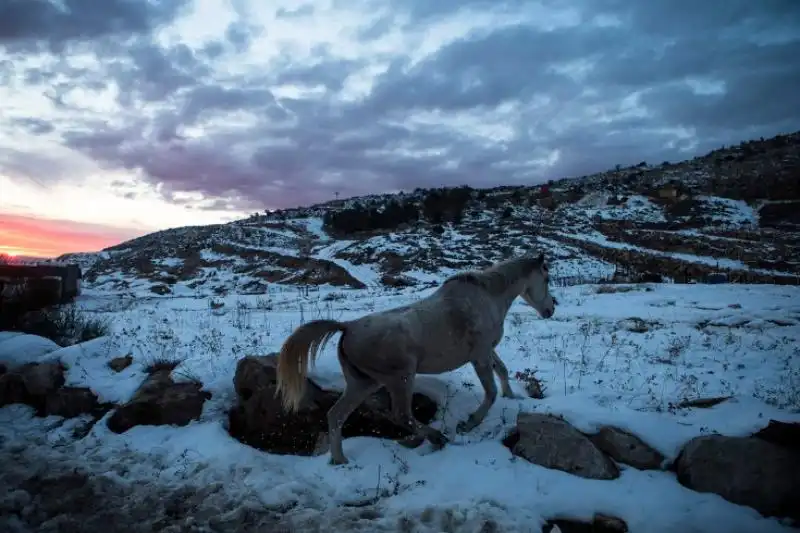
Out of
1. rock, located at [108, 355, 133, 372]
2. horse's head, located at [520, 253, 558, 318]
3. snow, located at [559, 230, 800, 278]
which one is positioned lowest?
snow, located at [559, 230, 800, 278]

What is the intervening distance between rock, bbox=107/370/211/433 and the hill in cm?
2297

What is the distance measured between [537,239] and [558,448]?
40.5 meters

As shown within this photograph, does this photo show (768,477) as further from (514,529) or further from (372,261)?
(372,261)

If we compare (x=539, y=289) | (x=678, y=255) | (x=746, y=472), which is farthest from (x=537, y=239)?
(x=746, y=472)

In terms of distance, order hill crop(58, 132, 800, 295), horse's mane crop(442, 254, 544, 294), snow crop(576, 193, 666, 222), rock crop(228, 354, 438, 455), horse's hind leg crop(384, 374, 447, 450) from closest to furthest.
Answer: horse's hind leg crop(384, 374, 447, 450) → rock crop(228, 354, 438, 455) → horse's mane crop(442, 254, 544, 294) → hill crop(58, 132, 800, 295) → snow crop(576, 193, 666, 222)

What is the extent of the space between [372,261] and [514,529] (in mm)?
38567

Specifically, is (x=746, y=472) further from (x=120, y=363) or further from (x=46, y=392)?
(x=46, y=392)

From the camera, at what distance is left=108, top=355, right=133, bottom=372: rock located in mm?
8656

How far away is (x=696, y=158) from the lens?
9694cm

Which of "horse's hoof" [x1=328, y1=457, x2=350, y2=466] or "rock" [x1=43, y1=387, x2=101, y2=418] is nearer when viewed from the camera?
"horse's hoof" [x1=328, y1=457, x2=350, y2=466]

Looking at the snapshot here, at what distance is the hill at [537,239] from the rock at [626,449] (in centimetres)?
2076

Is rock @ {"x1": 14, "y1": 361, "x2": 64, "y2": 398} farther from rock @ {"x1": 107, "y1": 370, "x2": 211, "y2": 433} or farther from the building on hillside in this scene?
the building on hillside

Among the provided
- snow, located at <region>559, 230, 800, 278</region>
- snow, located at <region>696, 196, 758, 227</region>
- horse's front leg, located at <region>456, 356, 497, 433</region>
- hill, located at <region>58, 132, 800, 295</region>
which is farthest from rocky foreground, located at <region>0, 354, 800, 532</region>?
snow, located at <region>696, 196, 758, 227</region>

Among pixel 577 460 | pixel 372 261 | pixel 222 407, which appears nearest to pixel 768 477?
pixel 577 460
